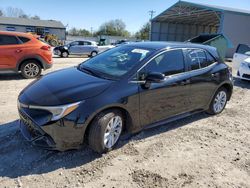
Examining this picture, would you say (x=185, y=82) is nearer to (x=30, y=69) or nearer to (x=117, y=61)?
(x=117, y=61)

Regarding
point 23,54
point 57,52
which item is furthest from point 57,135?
point 57,52

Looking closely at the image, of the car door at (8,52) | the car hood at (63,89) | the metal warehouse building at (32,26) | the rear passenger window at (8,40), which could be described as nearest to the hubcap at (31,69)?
the car door at (8,52)

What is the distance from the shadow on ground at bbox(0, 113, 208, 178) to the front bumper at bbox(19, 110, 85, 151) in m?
0.25

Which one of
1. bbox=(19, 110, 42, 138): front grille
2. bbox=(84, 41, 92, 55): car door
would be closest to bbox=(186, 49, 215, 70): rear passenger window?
bbox=(19, 110, 42, 138): front grille

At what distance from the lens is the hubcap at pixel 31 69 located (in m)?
8.83

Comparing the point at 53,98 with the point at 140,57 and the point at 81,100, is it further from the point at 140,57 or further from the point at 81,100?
the point at 140,57

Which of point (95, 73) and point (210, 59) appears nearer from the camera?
point (95, 73)

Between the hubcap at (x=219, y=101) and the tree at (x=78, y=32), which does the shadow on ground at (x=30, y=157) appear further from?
the tree at (x=78, y=32)

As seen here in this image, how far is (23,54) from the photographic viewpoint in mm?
8609

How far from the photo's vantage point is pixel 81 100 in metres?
3.44

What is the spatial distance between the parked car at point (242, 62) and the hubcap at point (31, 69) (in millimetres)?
7624

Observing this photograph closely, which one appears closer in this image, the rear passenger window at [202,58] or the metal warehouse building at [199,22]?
the rear passenger window at [202,58]

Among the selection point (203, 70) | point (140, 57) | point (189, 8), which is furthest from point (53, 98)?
point (189, 8)

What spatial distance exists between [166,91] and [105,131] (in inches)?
53.0
